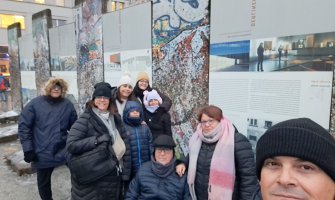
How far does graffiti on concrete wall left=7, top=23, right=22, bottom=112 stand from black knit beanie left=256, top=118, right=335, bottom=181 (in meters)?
11.8

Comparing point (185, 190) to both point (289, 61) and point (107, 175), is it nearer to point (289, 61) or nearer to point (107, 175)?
point (107, 175)

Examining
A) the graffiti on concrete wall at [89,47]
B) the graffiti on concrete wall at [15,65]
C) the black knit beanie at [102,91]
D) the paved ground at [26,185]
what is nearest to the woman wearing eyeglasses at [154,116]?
the black knit beanie at [102,91]

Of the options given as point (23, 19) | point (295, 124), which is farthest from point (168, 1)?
point (23, 19)

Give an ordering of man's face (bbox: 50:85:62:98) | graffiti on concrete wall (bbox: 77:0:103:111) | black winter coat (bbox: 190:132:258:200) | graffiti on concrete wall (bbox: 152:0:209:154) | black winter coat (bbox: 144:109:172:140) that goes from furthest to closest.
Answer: graffiti on concrete wall (bbox: 77:0:103:111), graffiti on concrete wall (bbox: 152:0:209:154), man's face (bbox: 50:85:62:98), black winter coat (bbox: 144:109:172:140), black winter coat (bbox: 190:132:258:200)

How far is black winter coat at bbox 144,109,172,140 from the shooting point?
11.7ft

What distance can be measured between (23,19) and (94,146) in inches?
1074

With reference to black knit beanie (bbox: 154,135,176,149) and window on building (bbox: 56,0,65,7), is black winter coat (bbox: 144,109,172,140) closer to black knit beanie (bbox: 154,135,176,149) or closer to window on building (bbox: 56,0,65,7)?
black knit beanie (bbox: 154,135,176,149)

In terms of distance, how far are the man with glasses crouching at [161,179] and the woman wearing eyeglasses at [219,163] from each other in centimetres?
14

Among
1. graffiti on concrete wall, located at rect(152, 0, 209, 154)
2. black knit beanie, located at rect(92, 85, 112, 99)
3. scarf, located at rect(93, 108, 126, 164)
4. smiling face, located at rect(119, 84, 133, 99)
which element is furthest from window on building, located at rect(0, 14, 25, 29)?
scarf, located at rect(93, 108, 126, 164)

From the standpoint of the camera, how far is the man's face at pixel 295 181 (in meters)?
0.93

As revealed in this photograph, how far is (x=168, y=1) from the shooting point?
4629mm

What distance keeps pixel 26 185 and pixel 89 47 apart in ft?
10.7

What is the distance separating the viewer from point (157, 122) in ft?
11.8

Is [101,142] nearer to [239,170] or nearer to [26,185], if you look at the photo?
[239,170]
